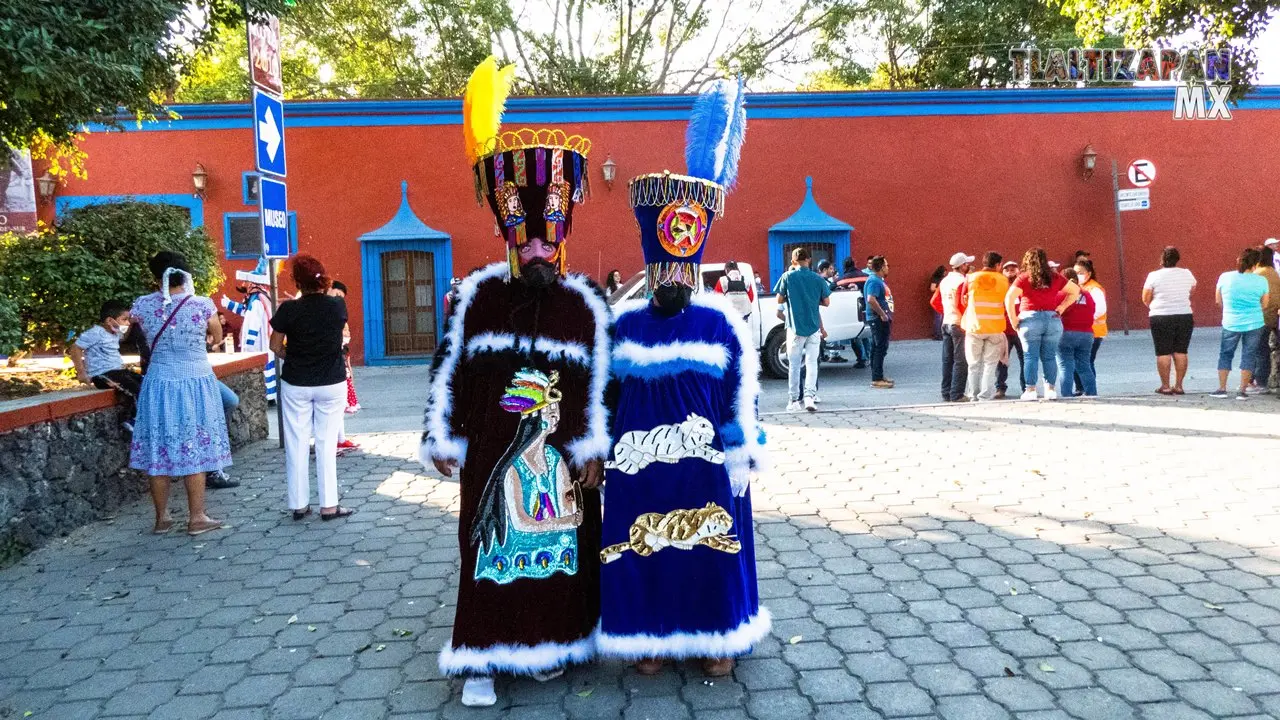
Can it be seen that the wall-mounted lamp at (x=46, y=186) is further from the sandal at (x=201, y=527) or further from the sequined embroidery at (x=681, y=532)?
the sequined embroidery at (x=681, y=532)

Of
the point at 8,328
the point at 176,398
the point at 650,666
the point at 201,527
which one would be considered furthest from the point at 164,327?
the point at 650,666

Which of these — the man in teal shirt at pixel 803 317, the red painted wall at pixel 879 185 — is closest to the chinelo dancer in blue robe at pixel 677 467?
the man in teal shirt at pixel 803 317

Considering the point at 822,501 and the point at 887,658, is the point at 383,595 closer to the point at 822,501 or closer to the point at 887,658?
the point at 887,658

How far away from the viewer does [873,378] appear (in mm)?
12594

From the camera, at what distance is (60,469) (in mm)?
6070

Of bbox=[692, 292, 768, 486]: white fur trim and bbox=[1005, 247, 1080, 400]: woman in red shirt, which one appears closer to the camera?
bbox=[692, 292, 768, 486]: white fur trim

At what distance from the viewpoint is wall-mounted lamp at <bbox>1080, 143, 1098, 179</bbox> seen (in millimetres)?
18578

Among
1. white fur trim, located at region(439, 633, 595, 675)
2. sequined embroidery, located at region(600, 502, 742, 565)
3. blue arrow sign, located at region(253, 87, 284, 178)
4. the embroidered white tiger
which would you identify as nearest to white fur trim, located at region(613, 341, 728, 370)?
the embroidered white tiger

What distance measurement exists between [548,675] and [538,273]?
1562mm

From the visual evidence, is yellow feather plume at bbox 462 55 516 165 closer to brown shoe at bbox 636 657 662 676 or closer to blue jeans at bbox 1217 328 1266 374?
brown shoe at bbox 636 657 662 676

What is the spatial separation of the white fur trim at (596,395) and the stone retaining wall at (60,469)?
3.80m

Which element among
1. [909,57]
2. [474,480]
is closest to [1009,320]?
[474,480]

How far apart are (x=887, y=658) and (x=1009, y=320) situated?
293 inches

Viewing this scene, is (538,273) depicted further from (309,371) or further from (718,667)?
(309,371)
